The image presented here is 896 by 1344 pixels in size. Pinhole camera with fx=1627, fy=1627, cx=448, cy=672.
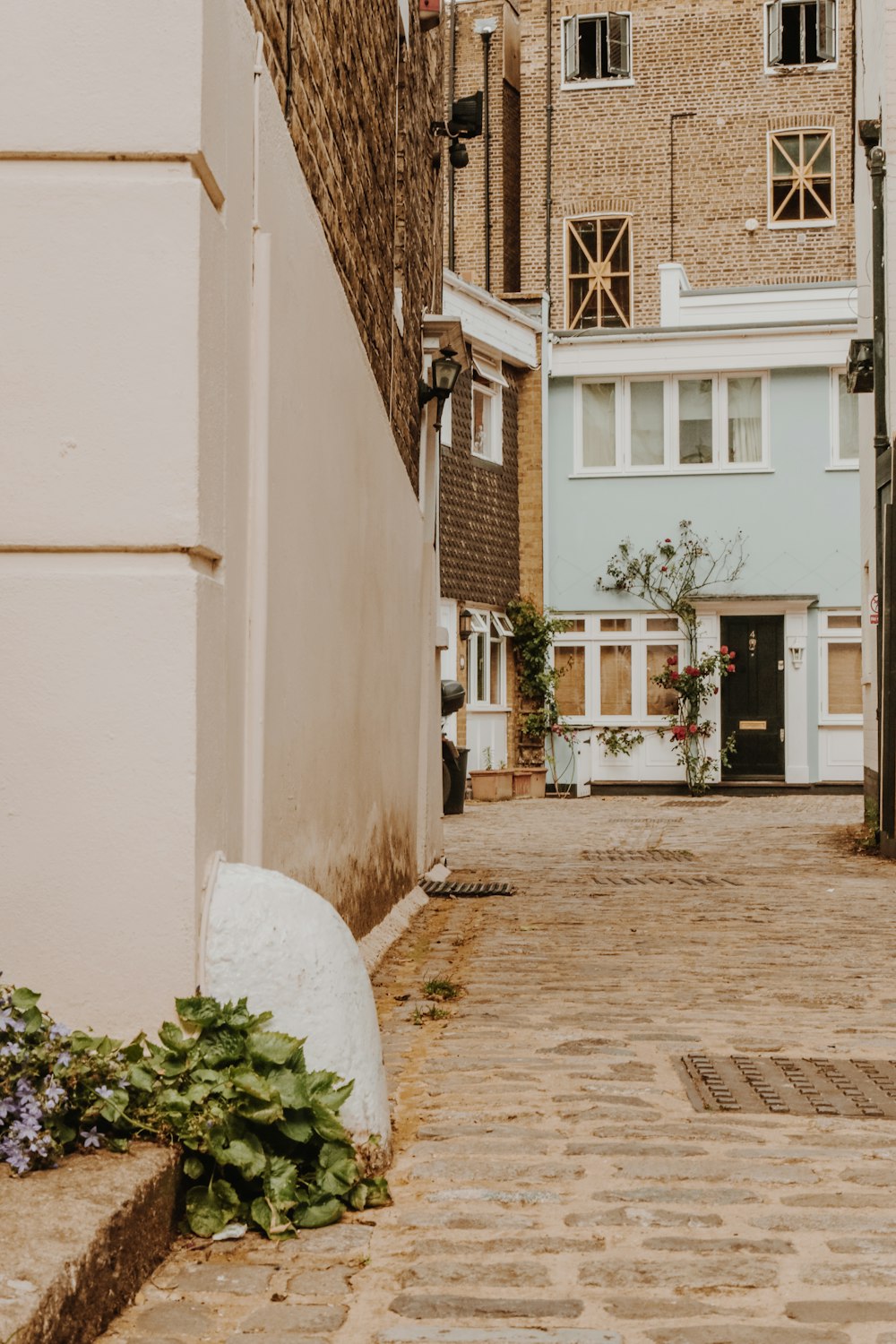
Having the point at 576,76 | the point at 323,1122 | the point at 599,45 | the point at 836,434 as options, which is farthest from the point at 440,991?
the point at 599,45

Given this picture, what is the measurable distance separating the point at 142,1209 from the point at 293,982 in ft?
2.64

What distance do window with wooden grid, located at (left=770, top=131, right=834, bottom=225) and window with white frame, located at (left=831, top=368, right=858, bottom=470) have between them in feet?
15.8

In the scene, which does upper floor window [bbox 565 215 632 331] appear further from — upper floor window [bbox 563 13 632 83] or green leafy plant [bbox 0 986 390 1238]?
green leafy plant [bbox 0 986 390 1238]

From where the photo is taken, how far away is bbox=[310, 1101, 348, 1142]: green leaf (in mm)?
3662

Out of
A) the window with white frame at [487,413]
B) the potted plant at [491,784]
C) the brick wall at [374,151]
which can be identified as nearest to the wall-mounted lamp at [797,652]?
the potted plant at [491,784]

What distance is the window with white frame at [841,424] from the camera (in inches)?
1003

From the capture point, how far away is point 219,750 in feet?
13.6

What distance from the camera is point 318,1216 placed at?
3.63m

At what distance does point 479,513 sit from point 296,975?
21112 mm

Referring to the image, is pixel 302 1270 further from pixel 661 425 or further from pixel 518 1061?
pixel 661 425

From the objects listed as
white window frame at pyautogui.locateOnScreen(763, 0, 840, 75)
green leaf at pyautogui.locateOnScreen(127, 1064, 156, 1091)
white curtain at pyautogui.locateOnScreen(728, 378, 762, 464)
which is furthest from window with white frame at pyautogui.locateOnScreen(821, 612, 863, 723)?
green leaf at pyautogui.locateOnScreen(127, 1064, 156, 1091)

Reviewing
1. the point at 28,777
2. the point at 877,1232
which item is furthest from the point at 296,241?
the point at 877,1232

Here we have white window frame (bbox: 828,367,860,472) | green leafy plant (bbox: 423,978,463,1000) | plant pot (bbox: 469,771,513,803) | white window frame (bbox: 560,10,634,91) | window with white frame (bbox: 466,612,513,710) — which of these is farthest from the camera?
white window frame (bbox: 560,10,634,91)

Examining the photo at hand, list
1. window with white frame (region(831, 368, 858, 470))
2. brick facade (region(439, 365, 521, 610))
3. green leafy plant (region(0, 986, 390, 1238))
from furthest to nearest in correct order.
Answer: window with white frame (region(831, 368, 858, 470)) < brick facade (region(439, 365, 521, 610)) < green leafy plant (region(0, 986, 390, 1238))
